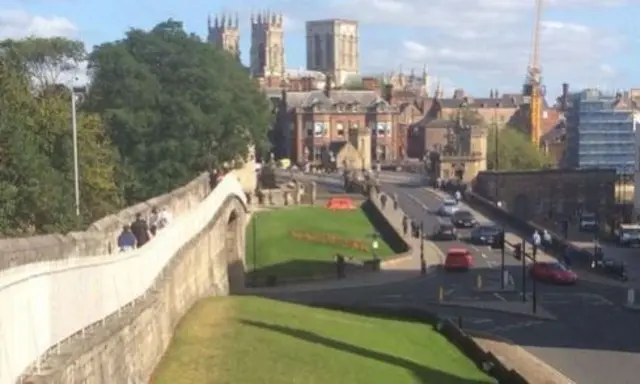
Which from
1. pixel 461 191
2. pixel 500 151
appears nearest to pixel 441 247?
pixel 461 191

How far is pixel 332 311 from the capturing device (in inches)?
1767

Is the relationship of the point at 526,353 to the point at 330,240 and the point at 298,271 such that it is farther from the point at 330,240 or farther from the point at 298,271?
the point at 330,240

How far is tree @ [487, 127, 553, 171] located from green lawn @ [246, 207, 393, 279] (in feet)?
177

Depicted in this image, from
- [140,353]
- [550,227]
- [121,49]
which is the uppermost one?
[121,49]

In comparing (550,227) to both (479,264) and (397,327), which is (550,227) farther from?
(397,327)

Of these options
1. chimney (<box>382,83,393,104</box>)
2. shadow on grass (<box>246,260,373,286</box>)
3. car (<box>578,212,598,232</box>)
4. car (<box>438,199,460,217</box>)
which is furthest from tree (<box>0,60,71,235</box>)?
chimney (<box>382,83,393,104</box>)

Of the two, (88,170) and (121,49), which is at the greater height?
(121,49)

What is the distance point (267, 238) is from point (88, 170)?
22.1 m

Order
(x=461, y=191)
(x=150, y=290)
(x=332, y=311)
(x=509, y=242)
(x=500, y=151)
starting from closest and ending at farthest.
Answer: (x=150, y=290) → (x=332, y=311) → (x=509, y=242) → (x=461, y=191) → (x=500, y=151)

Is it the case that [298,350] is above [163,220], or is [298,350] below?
below

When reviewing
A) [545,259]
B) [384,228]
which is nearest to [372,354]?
[545,259]

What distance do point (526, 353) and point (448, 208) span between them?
5712 centimetres

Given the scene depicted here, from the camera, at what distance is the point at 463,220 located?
291 ft

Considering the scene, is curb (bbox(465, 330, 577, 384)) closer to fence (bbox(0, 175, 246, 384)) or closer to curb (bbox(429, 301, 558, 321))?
curb (bbox(429, 301, 558, 321))
